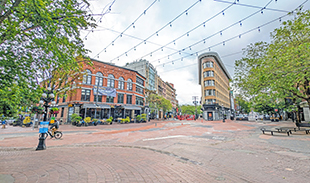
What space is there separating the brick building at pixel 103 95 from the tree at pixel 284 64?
81.2 ft

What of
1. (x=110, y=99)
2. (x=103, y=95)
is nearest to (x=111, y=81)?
(x=103, y=95)

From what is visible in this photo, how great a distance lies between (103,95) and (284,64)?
31045mm

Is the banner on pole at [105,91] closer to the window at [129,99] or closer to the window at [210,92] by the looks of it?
the window at [129,99]

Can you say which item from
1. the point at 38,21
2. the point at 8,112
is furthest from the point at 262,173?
the point at 8,112

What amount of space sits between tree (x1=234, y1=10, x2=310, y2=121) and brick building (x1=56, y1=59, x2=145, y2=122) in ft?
81.2

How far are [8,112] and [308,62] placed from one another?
14.7 m

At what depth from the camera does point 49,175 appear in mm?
4121

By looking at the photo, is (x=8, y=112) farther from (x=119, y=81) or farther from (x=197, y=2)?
(x=119, y=81)

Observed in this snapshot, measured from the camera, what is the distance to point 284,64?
970 centimetres

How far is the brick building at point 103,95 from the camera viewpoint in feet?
96.8

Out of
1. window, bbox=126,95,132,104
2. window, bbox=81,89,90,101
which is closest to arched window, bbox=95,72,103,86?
window, bbox=81,89,90,101

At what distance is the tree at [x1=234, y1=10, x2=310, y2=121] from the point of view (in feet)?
28.8

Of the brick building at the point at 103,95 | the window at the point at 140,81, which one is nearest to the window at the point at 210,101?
the window at the point at 140,81

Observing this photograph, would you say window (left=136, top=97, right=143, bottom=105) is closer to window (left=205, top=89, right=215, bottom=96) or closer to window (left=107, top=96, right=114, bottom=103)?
window (left=107, top=96, right=114, bottom=103)
